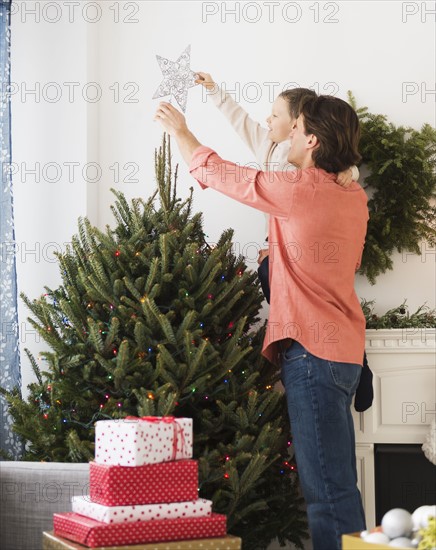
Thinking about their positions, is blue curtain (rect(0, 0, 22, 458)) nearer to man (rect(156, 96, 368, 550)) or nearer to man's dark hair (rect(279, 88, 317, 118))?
man (rect(156, 96, 368, 550))

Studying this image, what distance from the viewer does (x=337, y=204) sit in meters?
2.66

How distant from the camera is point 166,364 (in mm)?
2639

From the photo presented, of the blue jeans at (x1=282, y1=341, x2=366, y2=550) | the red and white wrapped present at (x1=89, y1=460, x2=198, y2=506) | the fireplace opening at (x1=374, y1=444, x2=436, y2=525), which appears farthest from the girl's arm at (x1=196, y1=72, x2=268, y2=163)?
the red and white wrapped present at (x1=89, y1=460, x2=198, y2=506)

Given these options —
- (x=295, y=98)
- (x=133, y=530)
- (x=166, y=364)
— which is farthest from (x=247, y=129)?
(x=133, y=530)

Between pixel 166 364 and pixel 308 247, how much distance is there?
1.94ft

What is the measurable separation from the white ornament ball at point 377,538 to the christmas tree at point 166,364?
668 millimetres

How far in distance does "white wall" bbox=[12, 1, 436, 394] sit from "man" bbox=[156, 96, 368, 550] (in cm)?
83

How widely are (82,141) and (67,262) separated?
33.9 inches

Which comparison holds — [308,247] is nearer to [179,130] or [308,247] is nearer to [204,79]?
[179,130]

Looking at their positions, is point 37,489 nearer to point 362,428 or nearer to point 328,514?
point 328,514

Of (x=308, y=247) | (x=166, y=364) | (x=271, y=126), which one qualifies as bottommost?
(x=166, y=364)

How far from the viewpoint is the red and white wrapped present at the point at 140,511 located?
212 cm

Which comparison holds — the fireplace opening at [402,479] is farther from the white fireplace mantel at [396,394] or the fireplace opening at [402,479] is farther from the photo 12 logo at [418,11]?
the photo 12 logo at [418,11]

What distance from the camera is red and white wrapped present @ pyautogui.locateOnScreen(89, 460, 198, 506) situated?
7.02 feet
